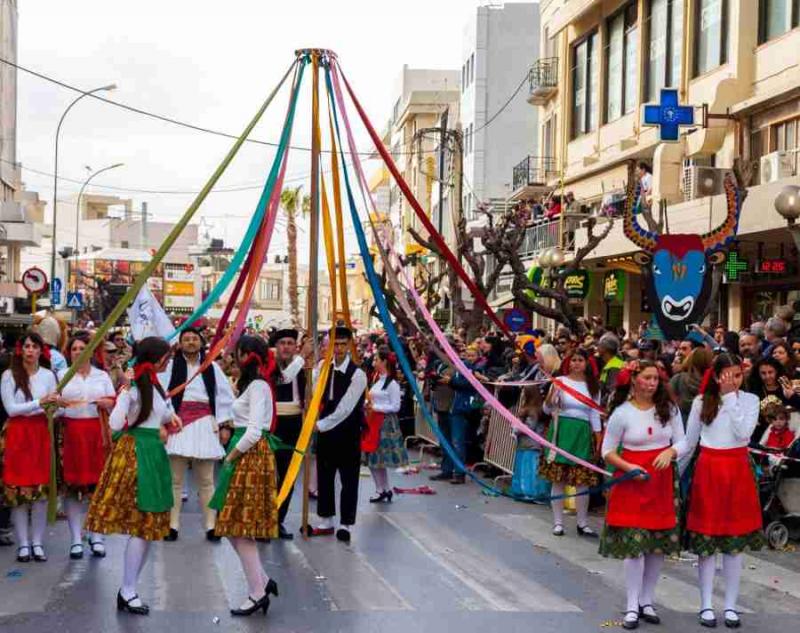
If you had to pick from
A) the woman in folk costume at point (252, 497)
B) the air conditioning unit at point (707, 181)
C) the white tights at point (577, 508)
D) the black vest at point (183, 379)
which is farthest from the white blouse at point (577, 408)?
the air conditioning unit at point (707, 181)

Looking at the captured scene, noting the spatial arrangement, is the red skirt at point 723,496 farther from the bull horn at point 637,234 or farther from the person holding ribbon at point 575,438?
the bull horn at point 637,234

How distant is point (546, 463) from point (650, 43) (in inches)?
793

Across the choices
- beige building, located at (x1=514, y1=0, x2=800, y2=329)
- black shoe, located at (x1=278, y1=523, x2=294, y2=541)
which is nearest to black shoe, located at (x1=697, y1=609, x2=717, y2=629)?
black shoe, located at (x1=278, y1=523, x2=294, y2=541)

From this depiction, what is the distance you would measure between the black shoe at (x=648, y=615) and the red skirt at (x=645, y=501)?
54 centimetres

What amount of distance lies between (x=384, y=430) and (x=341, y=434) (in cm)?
289

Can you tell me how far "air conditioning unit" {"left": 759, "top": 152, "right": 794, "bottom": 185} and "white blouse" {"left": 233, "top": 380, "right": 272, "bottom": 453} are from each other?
15.0m

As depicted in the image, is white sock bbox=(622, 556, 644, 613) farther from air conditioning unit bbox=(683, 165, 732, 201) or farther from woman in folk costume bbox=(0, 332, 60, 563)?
air conditioning unit bbox=(683, 165, 732, 201)

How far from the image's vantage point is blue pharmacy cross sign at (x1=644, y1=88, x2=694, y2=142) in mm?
24969

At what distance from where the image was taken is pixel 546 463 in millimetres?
12391

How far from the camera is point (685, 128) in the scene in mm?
27094

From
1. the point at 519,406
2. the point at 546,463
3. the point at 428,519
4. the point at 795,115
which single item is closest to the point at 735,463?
the point at 546,463

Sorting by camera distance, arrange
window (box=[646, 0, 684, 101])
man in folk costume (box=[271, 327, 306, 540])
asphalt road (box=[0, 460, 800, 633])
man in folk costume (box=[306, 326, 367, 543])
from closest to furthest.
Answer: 1. asphalt road (box=[0, 460, 800, 633])
2. man in folk costume (box=[306, 326, 367, 543])
3. man in folk costume (box=[271, 327, 306, 540])
4. window (box=[646, 0, 684, 101])

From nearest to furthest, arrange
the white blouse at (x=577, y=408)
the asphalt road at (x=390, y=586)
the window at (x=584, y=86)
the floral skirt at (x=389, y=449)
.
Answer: the asphalt road at (x=390, y=586)
the white blouse at (x=577, y=408)
the floral skirt at (x=389, y=449)
the window at (x=584, y=86)

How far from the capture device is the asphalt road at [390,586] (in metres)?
8.23
